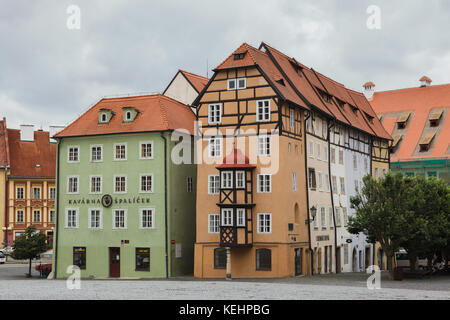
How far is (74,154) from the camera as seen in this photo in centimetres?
5366

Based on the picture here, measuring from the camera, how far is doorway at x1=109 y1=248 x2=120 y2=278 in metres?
51.0

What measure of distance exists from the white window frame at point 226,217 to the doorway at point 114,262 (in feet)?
31.5

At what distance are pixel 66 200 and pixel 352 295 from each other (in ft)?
94.3

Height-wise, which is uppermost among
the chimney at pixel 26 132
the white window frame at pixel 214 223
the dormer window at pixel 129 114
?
the chimney at pixel 26 132

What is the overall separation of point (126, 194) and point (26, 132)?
3755 cm

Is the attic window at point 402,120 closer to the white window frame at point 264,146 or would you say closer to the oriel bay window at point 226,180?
the white window frame at point 264,146

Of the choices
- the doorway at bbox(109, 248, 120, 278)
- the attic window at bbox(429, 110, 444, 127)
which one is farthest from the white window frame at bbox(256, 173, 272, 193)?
the attic window at bbox(429, 110, 444, 127)

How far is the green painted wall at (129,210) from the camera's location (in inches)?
1971

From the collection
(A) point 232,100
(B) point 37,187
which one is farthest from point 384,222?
(B) point 37,187

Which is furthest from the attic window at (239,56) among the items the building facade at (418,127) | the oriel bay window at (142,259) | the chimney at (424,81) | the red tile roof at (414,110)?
the chimney at (424,81)

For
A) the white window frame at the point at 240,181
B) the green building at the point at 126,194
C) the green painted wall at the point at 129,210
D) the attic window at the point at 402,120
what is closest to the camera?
the white window frame at the point at 240,181

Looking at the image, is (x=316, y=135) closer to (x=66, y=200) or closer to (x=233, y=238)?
(x=233, y=238)

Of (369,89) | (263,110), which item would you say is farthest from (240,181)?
(369,89)

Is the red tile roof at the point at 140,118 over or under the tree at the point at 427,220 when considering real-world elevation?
over
